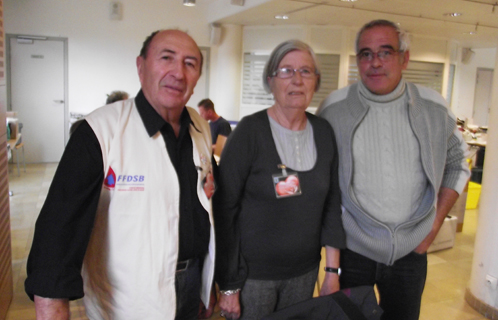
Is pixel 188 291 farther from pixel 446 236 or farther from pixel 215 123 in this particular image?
pixel 215 123

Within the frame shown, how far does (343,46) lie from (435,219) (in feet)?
22.8

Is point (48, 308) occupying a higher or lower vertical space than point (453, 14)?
lower

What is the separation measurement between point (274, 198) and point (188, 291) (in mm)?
453

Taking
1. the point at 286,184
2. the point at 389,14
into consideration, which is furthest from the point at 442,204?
the point at 389,14

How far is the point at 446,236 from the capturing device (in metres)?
4.64

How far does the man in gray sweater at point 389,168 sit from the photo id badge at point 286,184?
27 centimetres

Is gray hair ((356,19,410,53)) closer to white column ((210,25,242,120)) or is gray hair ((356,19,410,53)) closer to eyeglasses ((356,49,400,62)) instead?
eyeglasses ((356,49,400,62))

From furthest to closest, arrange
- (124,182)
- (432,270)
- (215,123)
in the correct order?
(215,123)
(432,270)
(124,182)

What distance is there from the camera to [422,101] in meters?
1.78

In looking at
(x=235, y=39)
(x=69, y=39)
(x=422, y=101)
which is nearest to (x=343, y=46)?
(x=235, y=39)

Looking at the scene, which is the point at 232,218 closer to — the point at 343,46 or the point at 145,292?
the point at 145,292

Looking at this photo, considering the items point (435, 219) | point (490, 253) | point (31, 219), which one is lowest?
point (31, 219)

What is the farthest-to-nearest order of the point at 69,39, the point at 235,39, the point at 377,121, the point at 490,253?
1. the point at 235,39
2. the point at 69,39
3. the point at 490,253
4. the point at 377,121

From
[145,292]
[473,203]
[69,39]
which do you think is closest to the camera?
[145,292]
